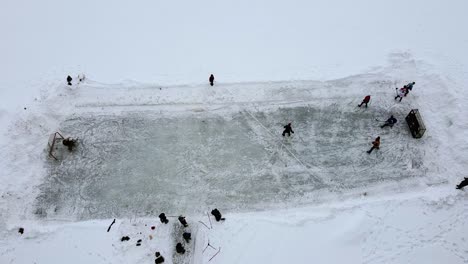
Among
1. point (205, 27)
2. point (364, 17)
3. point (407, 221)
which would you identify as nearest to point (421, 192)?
point (407, 221)

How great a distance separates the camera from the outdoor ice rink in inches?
531

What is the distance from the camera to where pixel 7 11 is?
814 inches

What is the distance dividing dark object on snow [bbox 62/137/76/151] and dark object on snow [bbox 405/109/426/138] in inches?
597

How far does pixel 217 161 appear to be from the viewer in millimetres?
14414

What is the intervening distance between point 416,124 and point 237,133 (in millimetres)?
7886

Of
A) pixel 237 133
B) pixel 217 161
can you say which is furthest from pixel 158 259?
pixel 237 133

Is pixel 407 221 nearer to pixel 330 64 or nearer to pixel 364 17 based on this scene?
pixel 330 64

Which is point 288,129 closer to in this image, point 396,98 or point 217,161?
point 217,161

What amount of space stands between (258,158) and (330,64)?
6.92 m

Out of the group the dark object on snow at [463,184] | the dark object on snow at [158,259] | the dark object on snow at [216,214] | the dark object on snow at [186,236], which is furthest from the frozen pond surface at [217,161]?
the dark object on snow at [158,259]

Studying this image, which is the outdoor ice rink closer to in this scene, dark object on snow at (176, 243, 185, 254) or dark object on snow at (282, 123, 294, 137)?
dark object on snow at (282, 123, 294, 137)

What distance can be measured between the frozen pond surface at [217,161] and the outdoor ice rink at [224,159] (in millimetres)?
42

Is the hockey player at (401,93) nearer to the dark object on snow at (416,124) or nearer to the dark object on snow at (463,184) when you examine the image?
the dark object on snow at (416,124)

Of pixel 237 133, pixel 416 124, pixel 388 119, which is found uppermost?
pixel 388 119
